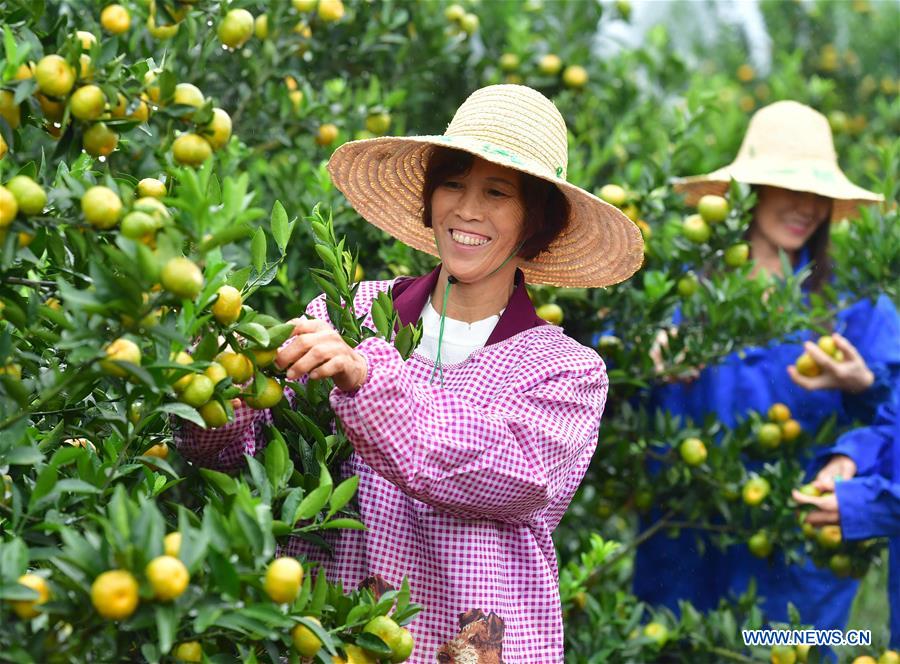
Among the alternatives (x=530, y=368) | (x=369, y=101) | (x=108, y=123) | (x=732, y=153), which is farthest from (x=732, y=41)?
(x=108, y=123)

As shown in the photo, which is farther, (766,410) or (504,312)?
(766,410)

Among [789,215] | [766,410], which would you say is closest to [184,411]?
[766,410]

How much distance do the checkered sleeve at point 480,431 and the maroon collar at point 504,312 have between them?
0.27 feet

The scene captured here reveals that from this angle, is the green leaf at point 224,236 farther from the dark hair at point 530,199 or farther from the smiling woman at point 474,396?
the dark hair at point 530,199

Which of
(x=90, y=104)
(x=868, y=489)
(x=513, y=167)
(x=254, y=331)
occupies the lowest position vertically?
(x=868, y=489)

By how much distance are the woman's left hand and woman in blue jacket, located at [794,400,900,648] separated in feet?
0.33

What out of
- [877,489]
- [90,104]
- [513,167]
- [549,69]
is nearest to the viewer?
[90,104]

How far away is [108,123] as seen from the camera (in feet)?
5.47

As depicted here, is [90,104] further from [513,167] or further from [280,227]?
[513,167]

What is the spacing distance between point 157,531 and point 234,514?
0.35 ft

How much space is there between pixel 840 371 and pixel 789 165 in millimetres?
704

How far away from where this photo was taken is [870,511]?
122 inches

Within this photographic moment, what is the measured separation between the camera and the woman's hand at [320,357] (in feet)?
5.53

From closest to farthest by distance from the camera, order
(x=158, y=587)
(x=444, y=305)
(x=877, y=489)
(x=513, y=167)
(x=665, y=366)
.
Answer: (x=158, y=587), (x=513, y=167), (x=444, y=305), (x=877, y=489), (x=665, y=366)
